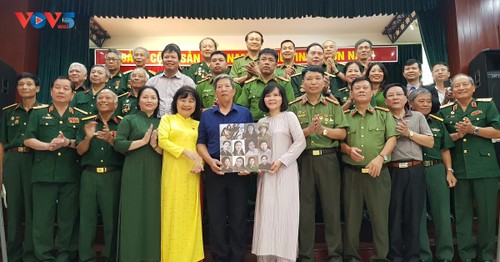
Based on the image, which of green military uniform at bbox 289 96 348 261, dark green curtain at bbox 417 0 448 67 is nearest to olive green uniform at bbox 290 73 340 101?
green military uniform at bbox 289 96 348 261

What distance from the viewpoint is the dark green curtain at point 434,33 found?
7188mm

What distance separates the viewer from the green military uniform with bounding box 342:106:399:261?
321cm

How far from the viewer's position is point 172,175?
3.15m

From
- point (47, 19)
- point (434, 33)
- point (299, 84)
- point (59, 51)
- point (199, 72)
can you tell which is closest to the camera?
point (299, 84)

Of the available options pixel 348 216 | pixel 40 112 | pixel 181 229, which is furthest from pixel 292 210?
pixel 40 112

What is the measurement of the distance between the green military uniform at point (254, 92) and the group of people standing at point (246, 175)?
0.20ft

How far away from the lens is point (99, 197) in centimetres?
330

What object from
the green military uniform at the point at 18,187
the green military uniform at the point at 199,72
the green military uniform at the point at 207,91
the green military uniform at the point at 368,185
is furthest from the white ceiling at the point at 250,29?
the green military uniform at the point at 368,185

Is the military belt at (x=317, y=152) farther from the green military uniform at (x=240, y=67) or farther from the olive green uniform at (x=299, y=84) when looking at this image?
the green military uniform at (x=240, y=67)

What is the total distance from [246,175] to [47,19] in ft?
18.3

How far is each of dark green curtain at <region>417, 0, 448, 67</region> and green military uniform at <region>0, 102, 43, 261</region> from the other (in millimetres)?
6780

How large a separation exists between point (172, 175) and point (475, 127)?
2755 mm

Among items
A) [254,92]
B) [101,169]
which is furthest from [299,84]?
[101,169]

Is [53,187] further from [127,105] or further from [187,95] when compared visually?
[187,95]
